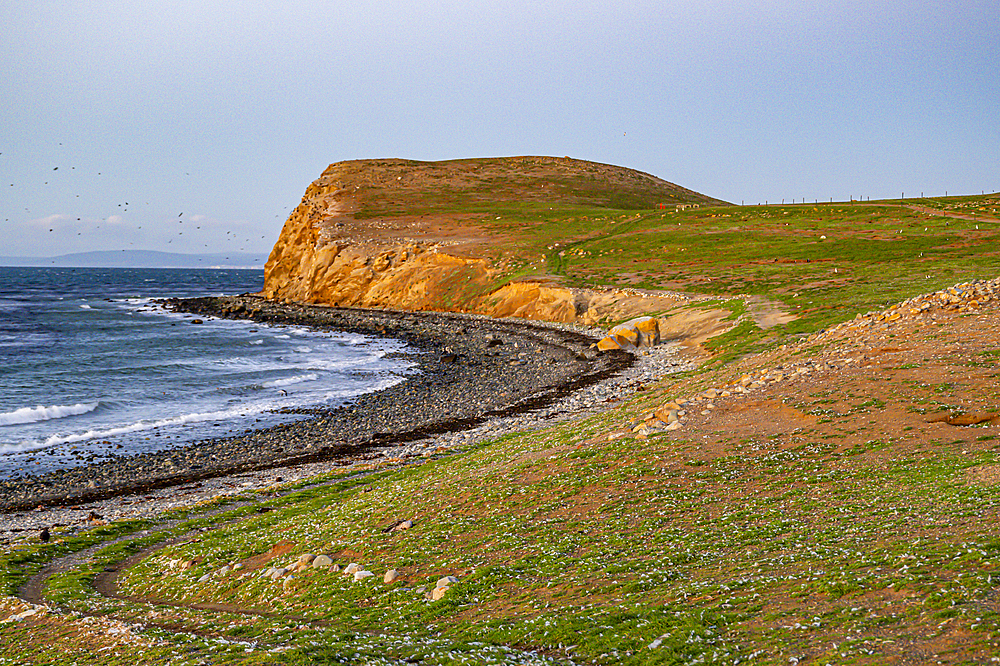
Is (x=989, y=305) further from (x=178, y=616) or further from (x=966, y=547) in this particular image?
(x=178, y=616)

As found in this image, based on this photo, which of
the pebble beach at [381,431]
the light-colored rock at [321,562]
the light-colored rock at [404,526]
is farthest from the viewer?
the pebble beach at [381,431]

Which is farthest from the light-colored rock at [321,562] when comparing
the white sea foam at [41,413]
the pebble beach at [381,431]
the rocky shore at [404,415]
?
the white sea foam at [41,413]

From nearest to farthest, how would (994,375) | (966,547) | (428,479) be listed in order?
(966,547), (994,375), (428,479)

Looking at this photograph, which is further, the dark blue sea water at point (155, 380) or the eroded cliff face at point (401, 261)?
the eroded cliff face at point (401, 261)

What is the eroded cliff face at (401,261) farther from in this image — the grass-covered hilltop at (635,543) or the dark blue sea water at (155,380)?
the grass-covered hilltop at (635,543)

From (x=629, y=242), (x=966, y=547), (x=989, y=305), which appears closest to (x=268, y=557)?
(x=966, y=547)

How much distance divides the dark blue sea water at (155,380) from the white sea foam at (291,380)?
99mm

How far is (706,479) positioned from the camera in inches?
749

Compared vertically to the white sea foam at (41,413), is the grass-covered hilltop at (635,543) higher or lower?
higher

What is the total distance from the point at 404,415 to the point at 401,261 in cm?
7343

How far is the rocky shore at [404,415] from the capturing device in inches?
1272

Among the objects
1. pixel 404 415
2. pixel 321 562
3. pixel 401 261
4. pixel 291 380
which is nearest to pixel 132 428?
pixel 291 380

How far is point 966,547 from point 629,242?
321 ft

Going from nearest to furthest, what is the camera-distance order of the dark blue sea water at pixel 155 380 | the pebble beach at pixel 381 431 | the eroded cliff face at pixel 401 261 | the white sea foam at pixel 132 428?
the pebble beach at pixel 381 431 → the white sea foam at pixel 132 428 → the dark blue sea water at pixel 155 380 → the eroded cliff face at pixel 401 261
